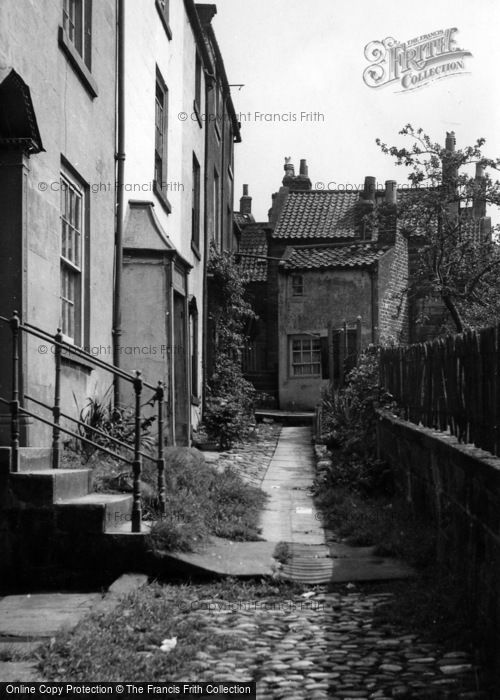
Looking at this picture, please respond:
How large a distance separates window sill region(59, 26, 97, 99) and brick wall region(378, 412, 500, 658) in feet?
17.1

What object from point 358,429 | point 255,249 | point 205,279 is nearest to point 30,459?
point 358,429

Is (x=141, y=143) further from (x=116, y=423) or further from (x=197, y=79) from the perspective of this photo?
(x=197, y=79)

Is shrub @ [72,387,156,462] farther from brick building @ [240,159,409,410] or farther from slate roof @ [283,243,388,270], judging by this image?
slate roof @ [283,243,388,270]

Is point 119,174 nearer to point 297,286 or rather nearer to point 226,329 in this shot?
point 226,329

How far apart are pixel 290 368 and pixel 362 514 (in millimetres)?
20551

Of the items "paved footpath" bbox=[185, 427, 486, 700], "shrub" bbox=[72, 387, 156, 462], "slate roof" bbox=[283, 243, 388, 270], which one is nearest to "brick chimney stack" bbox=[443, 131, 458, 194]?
"slate roof" bbox=[283, 243, 388, 270]

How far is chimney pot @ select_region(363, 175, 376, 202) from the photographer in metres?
35.8

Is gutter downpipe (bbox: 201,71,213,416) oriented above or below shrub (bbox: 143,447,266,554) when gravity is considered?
above

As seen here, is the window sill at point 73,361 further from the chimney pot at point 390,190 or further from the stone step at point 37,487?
the chimney pot at point 390,190

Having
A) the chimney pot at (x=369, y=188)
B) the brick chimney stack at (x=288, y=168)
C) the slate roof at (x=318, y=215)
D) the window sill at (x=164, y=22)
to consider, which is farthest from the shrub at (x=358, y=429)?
the brick chimney stack at (x=288, y=168)

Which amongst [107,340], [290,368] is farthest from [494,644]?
[290,368]

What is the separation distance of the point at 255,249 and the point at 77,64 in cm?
2874

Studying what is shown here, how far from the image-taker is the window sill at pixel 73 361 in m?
9.38

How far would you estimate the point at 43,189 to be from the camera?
8578 mm
